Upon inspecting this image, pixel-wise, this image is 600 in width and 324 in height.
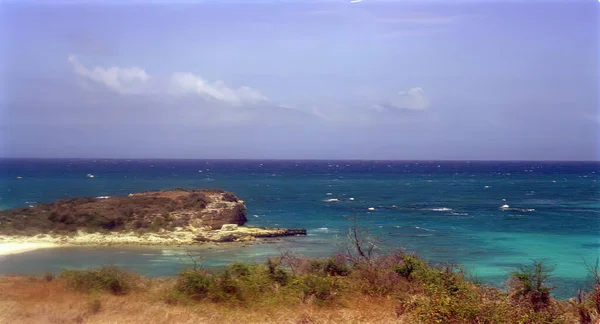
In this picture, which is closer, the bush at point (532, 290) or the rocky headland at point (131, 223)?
the bush at point (532, 290)

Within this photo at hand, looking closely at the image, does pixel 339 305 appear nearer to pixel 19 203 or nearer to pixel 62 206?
pixel 62 206

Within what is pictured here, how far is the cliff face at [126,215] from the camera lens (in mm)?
27875

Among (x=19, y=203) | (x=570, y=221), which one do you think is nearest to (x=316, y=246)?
(x=570, y=221)

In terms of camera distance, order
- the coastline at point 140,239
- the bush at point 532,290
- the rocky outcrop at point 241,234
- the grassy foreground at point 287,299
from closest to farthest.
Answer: the grassy foreground at point 287,299 → the bush at point 532,290 → the coastline at point 140,239 → the rocky outcrop at point 241,234

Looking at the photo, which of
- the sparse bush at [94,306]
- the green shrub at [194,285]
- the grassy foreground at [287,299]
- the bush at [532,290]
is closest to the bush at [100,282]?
the grassy foreground at [287,299]

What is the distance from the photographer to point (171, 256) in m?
24.4

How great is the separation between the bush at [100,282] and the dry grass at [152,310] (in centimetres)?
22

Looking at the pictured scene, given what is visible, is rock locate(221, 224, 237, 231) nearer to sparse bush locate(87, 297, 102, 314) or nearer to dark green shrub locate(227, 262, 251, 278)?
dark green shrub locate(227, 262, 251, 278)

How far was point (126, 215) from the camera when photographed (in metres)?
30.4

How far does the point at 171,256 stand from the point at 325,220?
53.9 ft

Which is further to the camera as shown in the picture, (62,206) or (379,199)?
(379,199)

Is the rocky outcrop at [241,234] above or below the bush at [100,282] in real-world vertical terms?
below

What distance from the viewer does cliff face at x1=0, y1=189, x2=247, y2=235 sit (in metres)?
27.9

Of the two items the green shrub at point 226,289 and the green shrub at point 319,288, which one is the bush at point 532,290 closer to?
the green shrub at point 319,288
